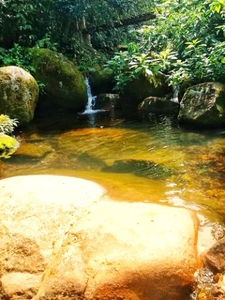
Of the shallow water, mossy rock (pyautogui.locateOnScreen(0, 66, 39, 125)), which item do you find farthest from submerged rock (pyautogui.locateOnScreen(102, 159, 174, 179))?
mossy rock (pyautogui.locateOnScreen(0, 66, 39, 125))

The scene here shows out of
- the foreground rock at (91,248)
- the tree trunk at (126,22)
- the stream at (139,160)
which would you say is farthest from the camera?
the tree trunk at (126,22)

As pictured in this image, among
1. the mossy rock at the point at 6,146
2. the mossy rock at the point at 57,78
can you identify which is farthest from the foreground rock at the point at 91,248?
the mossy rock at the point at 57,78

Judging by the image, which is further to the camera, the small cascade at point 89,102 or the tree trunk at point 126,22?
the tree trunk at point 126,22

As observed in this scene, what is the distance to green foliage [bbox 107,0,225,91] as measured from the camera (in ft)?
24.0

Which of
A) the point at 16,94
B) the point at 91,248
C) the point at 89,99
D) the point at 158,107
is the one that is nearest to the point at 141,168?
the point at 91,248

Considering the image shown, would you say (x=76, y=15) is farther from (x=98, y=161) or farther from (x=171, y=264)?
(x=171, y=264)

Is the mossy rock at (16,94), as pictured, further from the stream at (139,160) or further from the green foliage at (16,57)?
the green foliage at (16,57)

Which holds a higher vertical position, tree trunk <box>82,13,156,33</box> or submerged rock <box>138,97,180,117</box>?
tree trunk <box>82,13,156,33</box>

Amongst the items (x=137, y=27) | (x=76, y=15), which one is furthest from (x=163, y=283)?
(x=137, y=27)

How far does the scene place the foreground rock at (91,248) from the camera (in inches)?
91.8

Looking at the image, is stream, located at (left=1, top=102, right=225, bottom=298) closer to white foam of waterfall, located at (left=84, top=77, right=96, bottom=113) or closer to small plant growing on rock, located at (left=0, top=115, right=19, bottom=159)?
small plant growing on rock, located at (left=0, top=115, right=19, bottom=159)

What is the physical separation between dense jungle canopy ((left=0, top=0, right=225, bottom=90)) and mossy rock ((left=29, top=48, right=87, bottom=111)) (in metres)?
0.61

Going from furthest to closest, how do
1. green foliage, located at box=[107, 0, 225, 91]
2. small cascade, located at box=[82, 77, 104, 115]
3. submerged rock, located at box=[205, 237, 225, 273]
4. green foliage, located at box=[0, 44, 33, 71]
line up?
small cascade, located at box=[82, 77, 104, 115] → green foliage, located at box=[0, 44, 33, 71] → green foliage, located at box=[107, 0, 225, 91] → submerged rock, located at box=[205, 237, 225, 273]

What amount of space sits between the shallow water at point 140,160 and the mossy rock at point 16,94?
1.41ft
